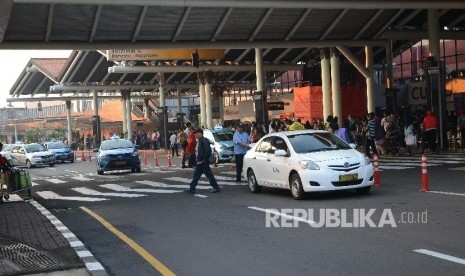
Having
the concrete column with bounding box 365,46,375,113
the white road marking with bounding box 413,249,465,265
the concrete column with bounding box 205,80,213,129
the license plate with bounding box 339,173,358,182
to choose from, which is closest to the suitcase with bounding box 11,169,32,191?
the license plate with bounding box 339,173,358,182

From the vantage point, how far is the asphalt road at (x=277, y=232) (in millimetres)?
8719

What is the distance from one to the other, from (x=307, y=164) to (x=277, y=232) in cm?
432

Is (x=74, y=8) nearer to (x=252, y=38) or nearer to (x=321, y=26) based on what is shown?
(x=252, y=38)

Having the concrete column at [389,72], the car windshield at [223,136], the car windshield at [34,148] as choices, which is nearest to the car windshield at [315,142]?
the car windshield at [223,136]

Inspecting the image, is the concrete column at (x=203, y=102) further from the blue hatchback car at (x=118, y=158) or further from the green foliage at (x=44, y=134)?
the green foliage at (x=44, y=134)

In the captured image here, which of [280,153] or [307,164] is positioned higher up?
[280,153]

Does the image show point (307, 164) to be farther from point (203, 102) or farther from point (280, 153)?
point (203, 102)

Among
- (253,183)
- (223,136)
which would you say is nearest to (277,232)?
(253,183)

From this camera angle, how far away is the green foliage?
108906mm

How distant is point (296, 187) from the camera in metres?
15.9

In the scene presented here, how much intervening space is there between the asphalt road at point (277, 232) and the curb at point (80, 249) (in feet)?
0.50

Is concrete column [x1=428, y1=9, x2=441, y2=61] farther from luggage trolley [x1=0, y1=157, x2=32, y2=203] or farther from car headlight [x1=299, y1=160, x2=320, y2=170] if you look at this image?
luggage trolley [x1=0, y1=157, x2=32, y2=203]

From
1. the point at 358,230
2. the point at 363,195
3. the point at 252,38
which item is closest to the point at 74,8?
the point at 252,38

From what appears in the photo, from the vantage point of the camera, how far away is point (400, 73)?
53438 mm
